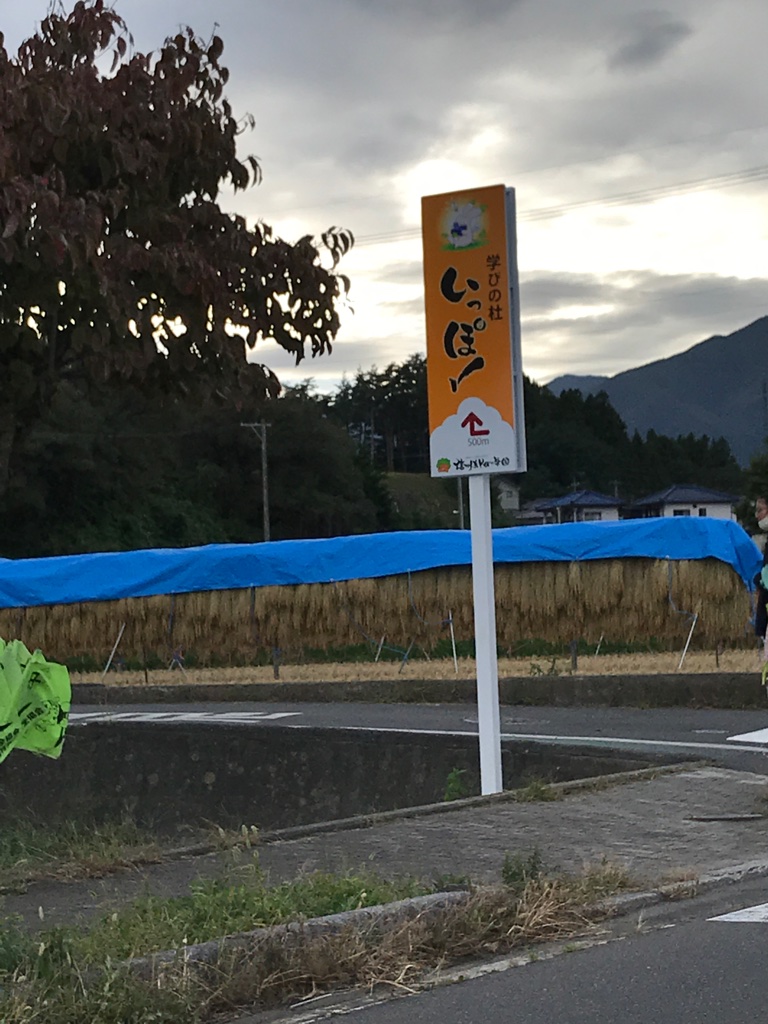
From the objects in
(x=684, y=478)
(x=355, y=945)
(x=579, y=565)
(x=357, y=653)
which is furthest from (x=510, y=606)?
(x=684, y=478)

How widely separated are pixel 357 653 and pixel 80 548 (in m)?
39.5

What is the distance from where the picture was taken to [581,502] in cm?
12788

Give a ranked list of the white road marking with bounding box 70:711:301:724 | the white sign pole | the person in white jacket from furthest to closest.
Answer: the white road marking with bounding box 70:711:301:724 → the white sign pole → the person in white jacket

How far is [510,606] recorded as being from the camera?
2778 centimetres

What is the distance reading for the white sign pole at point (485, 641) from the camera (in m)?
10.5

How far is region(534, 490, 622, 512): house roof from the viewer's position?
12444cm

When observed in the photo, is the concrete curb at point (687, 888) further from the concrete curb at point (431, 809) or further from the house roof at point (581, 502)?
the house roof at point (581, 502)

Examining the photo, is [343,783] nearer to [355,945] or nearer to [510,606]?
[355,945]

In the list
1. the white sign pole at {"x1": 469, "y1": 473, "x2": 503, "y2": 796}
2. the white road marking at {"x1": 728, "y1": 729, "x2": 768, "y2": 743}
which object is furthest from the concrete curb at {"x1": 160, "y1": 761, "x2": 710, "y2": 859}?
the white road marking at {"x1": 728, "y1": 729, "x2": 768, "y2": 743}

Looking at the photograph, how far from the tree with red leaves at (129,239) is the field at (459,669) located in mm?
13051

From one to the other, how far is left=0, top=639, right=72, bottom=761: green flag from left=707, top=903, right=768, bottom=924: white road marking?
334 cm

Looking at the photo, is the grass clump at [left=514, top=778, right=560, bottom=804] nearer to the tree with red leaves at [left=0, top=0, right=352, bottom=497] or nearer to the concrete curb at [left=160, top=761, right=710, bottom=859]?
the concrete curb at [left=160, top=761, right=710, bottom=859]

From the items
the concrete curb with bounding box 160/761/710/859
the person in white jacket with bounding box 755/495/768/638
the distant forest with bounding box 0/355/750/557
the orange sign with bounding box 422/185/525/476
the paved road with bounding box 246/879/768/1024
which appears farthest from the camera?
the distant forest with bounding box 0/355/750/557

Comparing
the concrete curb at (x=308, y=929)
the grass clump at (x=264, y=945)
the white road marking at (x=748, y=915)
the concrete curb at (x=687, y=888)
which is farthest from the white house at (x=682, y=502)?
the concrete curb at (x=308, y=929)
